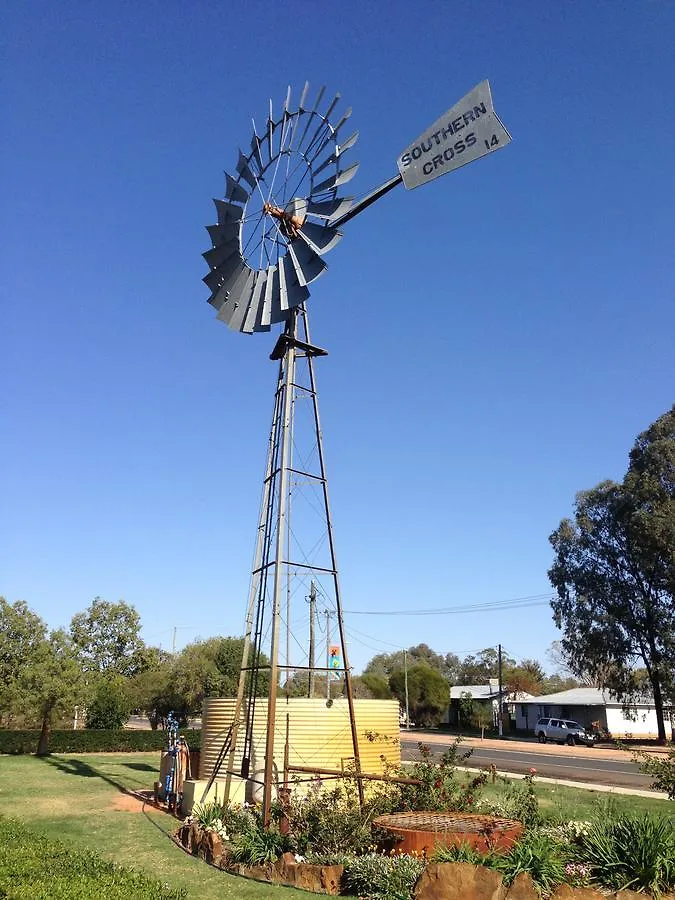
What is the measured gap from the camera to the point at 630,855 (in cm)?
798

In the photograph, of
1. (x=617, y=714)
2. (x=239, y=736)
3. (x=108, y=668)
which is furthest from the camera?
(x=108, y=668)

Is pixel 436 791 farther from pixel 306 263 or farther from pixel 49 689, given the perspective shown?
pixel 49 689

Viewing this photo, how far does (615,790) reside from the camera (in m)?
20.5

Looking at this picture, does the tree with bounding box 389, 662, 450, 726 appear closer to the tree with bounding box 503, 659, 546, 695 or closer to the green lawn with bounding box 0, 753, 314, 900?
the tree with bounding box 503, 659, 546, 695

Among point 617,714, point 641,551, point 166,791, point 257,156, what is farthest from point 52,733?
point 617,714

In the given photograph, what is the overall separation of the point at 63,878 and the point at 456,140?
39.4 ft

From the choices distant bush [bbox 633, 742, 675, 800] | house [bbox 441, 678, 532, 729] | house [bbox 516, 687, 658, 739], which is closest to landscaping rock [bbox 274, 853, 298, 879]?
distant bush [bbox 633, 742, 675, 800]

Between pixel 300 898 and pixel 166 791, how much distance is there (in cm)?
943

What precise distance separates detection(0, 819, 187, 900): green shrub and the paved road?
16140 millimetres

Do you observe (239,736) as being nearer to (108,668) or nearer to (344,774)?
(344,774)

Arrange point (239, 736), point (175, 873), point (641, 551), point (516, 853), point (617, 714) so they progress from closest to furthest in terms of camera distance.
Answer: point (516, 853) → point (175, 873) → point (239, 736) → point (641, 551) → point (617, 714)

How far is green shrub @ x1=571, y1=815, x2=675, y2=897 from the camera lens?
7.60 metres

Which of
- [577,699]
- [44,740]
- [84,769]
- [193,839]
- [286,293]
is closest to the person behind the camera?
[193,839]

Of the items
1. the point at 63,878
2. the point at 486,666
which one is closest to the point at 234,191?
the point at 63,878
